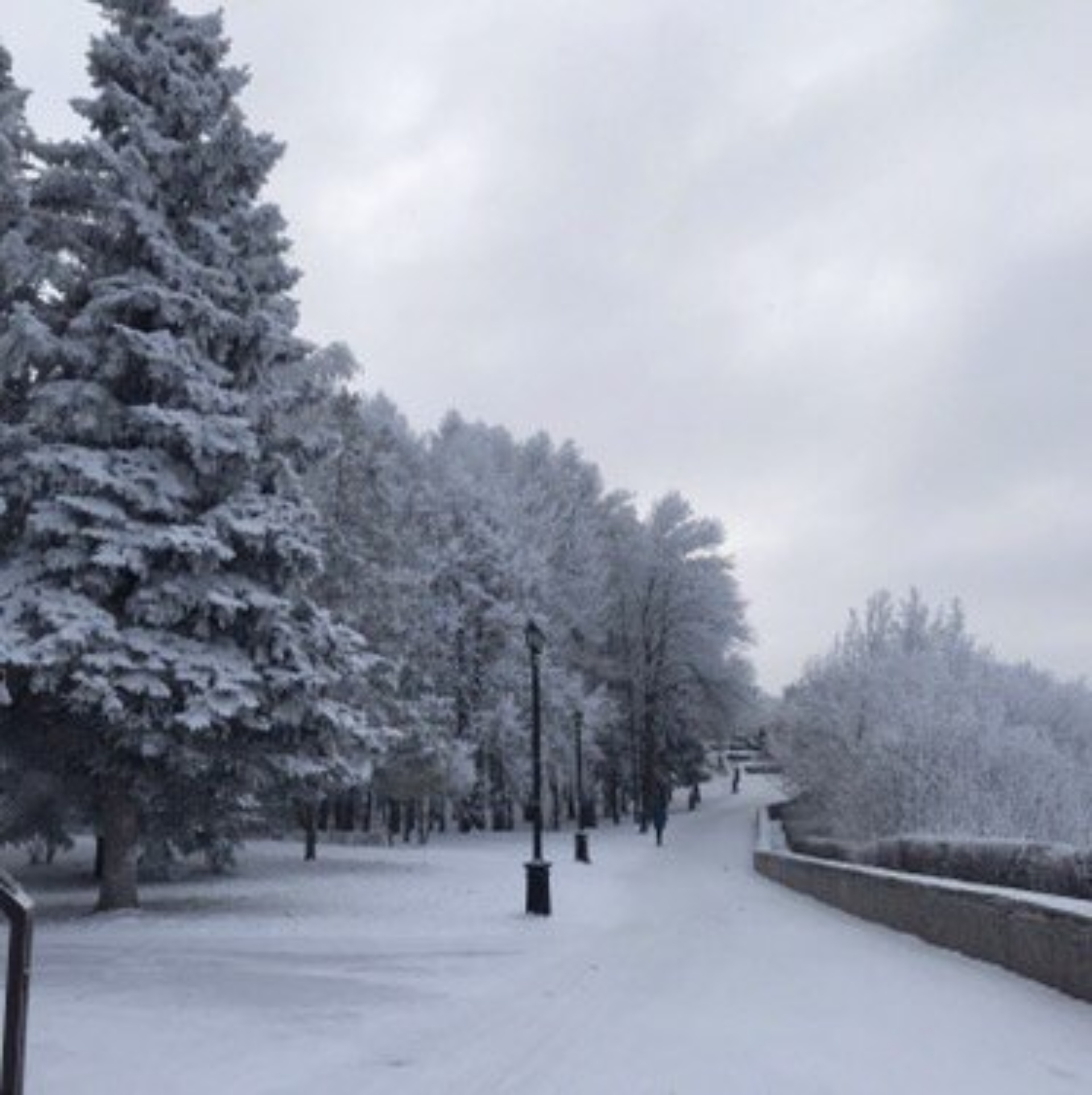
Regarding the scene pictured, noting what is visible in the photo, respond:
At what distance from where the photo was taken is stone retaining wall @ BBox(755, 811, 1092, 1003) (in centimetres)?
942

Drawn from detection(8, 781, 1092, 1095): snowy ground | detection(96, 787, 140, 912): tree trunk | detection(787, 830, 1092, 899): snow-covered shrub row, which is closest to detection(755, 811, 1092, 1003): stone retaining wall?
detection(8, 781, 1092, 1095): snowy ground

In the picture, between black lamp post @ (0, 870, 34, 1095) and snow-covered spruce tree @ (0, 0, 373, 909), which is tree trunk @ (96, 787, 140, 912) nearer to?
snow-covered spruce tree @ (0, 0, 373, 909)

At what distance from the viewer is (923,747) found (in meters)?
30.1

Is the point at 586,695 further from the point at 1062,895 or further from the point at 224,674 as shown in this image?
the point at 1062,895

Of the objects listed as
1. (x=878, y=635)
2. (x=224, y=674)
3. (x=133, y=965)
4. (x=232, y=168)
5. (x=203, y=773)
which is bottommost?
(x=133, y=965)

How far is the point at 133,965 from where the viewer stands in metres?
12.3

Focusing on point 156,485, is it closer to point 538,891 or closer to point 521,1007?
point 538,891

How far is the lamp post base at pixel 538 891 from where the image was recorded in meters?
18.1

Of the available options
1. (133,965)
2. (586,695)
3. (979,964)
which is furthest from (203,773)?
(586,695)

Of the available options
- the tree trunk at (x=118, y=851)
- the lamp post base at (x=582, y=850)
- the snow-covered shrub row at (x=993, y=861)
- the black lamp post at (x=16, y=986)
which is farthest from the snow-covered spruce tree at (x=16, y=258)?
the lamp post base at (x=582, y=850)

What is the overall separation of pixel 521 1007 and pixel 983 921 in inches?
181

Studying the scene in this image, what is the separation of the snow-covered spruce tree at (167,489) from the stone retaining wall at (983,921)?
7.52 m

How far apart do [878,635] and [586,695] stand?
1256cm

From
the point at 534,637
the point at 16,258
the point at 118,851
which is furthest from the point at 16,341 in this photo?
the point at 534,637
